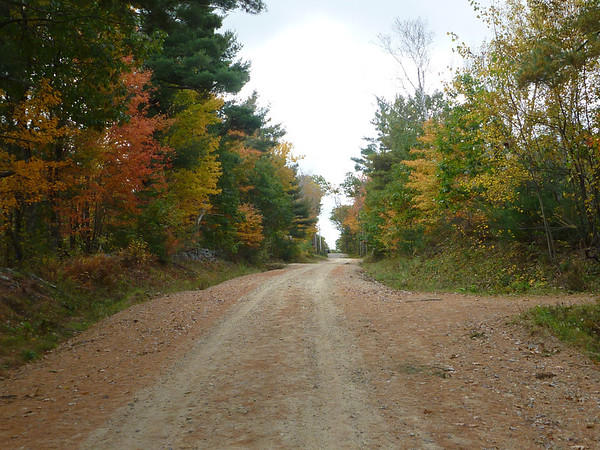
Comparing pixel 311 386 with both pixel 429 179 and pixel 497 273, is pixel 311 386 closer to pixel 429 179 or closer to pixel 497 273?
pixel 497 273

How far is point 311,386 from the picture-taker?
17.5ft

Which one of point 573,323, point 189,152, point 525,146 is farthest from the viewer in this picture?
point 189,152

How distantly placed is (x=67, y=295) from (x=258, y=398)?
9.18 m

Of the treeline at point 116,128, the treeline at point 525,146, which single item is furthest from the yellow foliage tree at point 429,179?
the treeline at point 116,128

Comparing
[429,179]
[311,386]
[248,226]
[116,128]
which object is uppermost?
[116,128]

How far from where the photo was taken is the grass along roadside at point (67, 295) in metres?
8.49

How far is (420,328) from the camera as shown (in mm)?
8477

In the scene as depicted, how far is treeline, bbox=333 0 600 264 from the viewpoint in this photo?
324 inches

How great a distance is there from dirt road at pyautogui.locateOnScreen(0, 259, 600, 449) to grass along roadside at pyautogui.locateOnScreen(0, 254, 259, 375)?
34.1 inches

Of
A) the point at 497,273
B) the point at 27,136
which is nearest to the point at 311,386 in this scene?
the point at 27,136

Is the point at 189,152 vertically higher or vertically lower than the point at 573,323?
higher

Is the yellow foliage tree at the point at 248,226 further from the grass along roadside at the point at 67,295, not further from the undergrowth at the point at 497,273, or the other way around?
the undergrowth at the point at 497,273

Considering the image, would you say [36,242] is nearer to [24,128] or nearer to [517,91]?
[24,128]

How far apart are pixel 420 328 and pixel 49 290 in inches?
398
